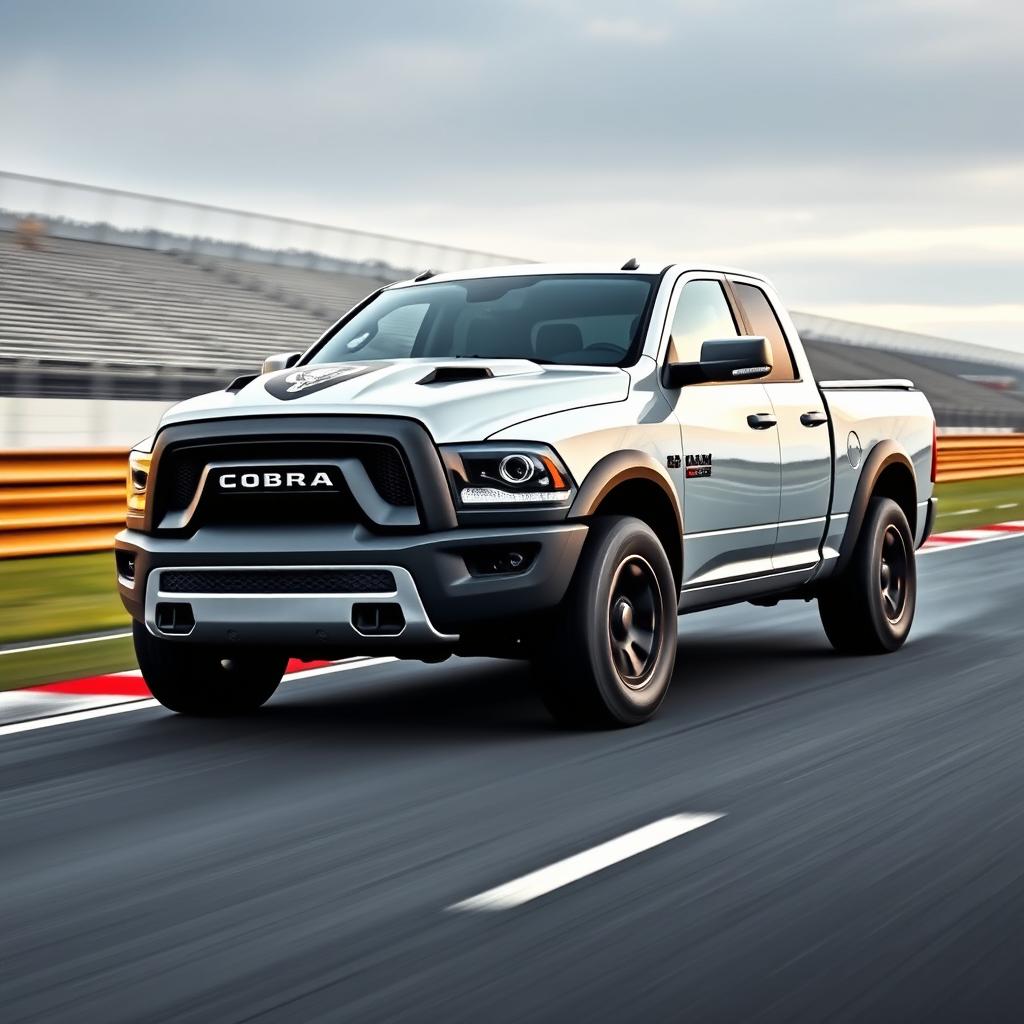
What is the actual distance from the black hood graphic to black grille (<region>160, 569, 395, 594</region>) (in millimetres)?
681

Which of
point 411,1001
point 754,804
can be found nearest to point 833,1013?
point 411,1001

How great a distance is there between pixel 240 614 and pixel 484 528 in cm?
95

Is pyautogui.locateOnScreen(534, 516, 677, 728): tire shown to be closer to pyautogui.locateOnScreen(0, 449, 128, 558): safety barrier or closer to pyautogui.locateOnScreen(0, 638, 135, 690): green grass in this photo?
pyautogui.locateOnScreen(0, 638, 135, 690): green grass

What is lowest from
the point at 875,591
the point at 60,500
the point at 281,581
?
the point at 60,500

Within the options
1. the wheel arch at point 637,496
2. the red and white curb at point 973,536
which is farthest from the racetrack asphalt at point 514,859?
the red and white curb at point 973,536

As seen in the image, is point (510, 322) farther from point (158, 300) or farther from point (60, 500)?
point (158, 300)

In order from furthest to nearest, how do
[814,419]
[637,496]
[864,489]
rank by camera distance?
[864,489] → [814,419] → [637,496]

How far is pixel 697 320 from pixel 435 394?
6.20 feet

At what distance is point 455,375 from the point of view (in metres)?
7.19

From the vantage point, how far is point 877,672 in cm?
898

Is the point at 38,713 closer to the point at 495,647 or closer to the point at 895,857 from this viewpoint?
the point at 495,647

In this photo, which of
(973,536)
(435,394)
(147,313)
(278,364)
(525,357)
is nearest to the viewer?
(435,394)

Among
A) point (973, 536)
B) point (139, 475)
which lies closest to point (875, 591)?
point (139, 475)

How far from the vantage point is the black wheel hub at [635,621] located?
7.25 meters
